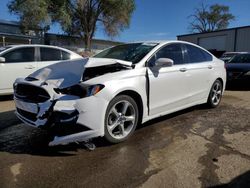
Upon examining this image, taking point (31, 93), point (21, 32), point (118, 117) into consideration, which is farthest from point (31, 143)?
point (21, 32)

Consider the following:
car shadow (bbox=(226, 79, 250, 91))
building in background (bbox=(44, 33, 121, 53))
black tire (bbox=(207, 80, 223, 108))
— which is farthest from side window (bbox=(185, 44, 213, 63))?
building in background (bbox=(44, 33, 121, 53))

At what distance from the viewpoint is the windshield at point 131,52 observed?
4516 mm

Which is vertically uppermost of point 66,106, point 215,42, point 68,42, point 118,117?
point 215,42

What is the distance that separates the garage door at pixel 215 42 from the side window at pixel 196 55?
87.8 feet

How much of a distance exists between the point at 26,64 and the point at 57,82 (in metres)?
4.31

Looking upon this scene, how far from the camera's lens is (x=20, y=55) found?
296 inches

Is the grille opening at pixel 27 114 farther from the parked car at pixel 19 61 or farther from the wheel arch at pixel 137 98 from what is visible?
the parked car at pixel 19 61

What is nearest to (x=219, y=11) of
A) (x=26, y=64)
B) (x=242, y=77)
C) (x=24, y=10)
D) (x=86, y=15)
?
(x=86, y=15)

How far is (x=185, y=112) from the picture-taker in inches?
231

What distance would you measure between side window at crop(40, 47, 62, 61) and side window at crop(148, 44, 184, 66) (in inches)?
167

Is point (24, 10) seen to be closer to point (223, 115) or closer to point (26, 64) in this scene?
point (26, 64)

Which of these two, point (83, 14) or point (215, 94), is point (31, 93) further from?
point (83, 14)

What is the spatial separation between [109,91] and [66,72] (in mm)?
738

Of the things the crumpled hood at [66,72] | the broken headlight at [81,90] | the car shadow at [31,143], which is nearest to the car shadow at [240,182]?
the car shadow at [31,143]
